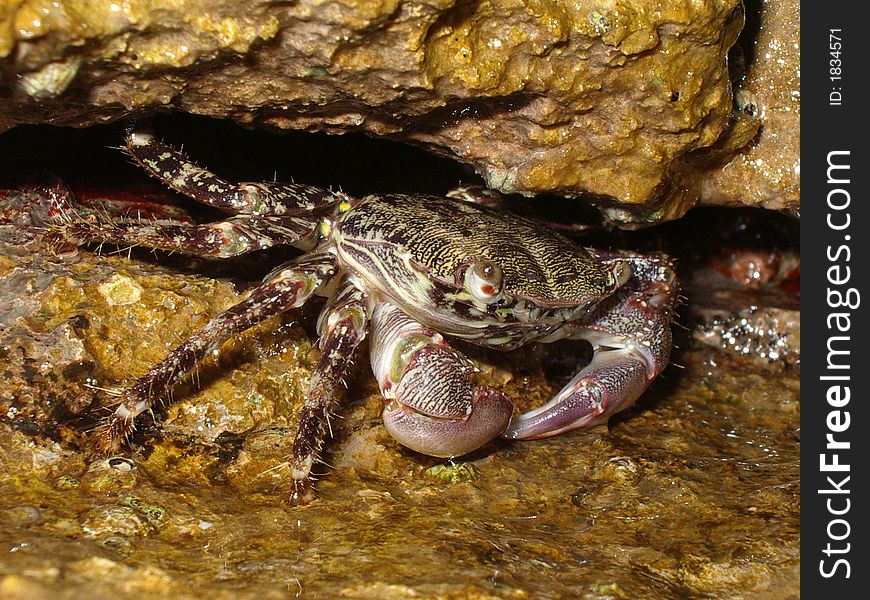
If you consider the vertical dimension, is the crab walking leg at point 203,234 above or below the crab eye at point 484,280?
above

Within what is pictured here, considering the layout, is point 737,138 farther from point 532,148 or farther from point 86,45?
point 86,45

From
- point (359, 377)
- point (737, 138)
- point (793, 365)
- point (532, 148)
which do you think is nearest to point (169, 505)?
point (359, 377)

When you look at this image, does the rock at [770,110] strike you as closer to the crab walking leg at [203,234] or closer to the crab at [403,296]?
the crab at [403,296]

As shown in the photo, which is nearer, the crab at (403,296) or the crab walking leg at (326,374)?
the crab walking leg at (326,374)

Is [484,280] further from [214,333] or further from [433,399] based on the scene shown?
[214,333]

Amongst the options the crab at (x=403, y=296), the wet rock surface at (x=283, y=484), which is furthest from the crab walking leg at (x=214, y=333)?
the wet rock surface at (x=283, y=484)

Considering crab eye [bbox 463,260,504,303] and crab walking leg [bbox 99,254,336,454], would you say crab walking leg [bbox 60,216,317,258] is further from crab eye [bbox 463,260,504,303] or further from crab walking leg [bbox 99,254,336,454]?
crab eye [bbox 463,260,504,303]

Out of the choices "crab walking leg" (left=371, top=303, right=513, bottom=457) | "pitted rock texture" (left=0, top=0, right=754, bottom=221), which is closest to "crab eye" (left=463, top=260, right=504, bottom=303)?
"crab walking leg" (left=371, top=303, right=513, bottom=457)
